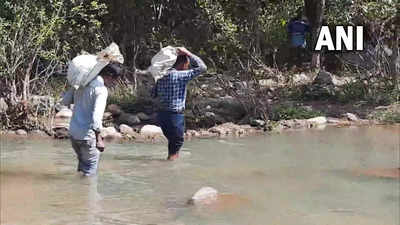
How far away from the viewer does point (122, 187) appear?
300 inches

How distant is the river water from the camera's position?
6391 millimetres

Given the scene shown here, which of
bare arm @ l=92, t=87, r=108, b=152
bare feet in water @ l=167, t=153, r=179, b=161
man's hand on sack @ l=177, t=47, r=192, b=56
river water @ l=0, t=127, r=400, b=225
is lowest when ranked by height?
river water @ l=0, t=127, r=400, b=225

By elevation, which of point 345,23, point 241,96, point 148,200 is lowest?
point 148,200

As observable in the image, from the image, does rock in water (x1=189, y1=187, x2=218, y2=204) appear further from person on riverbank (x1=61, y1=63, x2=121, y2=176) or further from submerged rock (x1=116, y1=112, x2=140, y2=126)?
submerged rock (x1=116, y1=112, x2=140, y2=126)

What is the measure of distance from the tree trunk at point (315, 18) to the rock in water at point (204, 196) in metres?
10.3

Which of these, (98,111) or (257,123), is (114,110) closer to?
(257,123)

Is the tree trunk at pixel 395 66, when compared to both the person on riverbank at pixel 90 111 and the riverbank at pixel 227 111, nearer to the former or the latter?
the riverbank at pixel 227 111

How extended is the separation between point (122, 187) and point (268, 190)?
1491mm

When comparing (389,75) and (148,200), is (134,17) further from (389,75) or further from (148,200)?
(148,200)

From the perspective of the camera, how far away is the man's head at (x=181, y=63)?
8852 millimetres

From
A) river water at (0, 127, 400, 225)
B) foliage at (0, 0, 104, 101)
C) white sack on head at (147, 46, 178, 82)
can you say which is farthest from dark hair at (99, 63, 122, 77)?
foliage at (0, 0, 104, 101)

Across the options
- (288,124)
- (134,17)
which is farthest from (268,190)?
(134,17)

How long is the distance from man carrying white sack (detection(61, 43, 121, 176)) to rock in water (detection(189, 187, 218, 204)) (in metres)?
1.10

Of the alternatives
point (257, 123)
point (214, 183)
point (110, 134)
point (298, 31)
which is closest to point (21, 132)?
point (110, 134)
